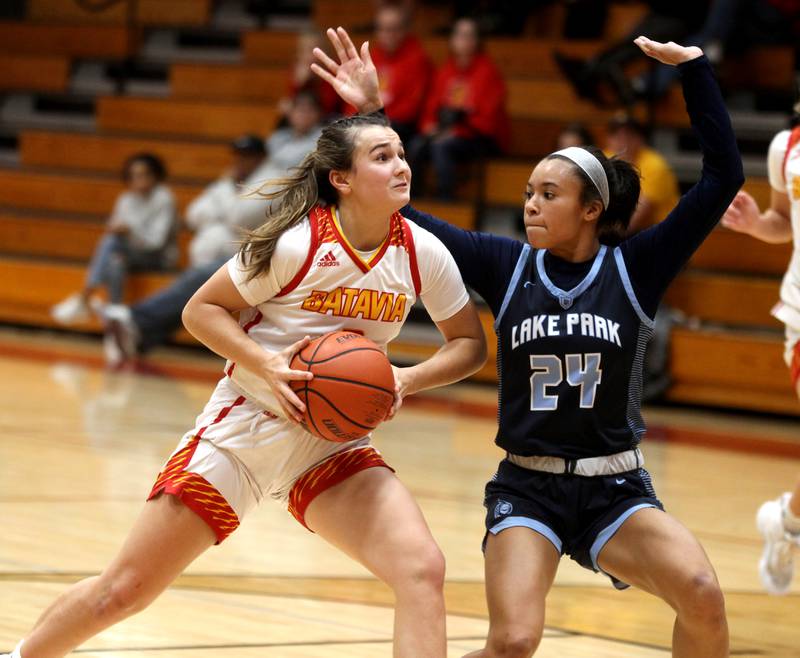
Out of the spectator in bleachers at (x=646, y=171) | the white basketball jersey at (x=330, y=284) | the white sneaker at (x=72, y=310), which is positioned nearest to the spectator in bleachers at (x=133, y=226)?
the white sneaker at (x=72, y=310)

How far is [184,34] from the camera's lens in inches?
574

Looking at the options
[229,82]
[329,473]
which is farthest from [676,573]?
[229,82]

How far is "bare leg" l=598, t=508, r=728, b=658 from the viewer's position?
132 inches

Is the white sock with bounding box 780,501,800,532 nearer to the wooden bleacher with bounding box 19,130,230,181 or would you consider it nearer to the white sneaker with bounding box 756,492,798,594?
the white sneaker with bounding box 756,492,798,594

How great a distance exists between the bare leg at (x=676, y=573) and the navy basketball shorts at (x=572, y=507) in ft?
0.14

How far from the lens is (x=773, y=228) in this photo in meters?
4.93

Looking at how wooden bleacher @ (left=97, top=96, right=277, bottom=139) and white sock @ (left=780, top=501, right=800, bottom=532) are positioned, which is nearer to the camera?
white sock @ (left=780, top=501, right=800, bottom=532)

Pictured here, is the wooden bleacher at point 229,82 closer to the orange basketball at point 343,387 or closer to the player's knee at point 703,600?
the orange basketball at point 343,387

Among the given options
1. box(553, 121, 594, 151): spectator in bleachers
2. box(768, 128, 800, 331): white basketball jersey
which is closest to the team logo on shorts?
box(768, 128, 800, 331): white basketball jersey

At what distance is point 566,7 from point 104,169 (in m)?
4.60

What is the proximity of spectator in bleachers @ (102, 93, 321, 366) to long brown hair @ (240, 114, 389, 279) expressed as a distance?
7085 millimetres

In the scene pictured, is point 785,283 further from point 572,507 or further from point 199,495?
point 199,495

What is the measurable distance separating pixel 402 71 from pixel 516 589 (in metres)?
8.45

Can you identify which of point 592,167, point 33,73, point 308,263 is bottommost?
point 33,73
